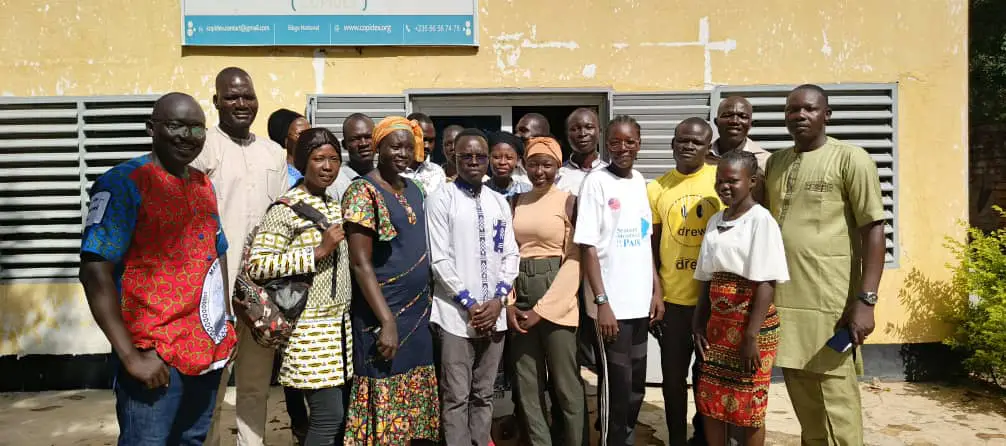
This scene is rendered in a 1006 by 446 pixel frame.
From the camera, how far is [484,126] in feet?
18.0

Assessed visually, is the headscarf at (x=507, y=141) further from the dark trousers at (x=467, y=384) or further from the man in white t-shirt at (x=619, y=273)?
the dark trousers at (x=467, y=384)

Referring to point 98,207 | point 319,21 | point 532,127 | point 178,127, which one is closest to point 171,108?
point 178,127

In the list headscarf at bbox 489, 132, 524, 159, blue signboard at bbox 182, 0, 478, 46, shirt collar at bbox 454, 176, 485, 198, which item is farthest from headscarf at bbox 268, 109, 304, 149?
shirt collar at bbox 454, 176, 485, 198

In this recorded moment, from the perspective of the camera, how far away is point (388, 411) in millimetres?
2883

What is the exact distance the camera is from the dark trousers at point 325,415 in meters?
2.80

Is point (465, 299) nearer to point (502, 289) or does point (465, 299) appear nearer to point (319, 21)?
point (502, 289)

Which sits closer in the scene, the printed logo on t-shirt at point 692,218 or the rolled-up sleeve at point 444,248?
the rolled-up sleeve at point 444,248

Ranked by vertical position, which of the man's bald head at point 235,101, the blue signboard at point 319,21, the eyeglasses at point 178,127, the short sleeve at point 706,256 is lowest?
the short sleeve at point 706,256

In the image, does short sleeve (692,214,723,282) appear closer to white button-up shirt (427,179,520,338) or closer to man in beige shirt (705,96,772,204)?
man in beige shirt (705,96,772,204)

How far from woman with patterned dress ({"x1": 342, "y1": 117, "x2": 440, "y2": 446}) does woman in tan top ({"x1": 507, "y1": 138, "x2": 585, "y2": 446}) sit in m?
0.48

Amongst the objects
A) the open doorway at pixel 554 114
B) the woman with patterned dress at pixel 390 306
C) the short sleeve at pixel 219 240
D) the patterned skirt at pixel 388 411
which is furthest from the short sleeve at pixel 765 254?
the open doorway at pixel 554 114

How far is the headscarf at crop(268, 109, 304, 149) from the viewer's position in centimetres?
462

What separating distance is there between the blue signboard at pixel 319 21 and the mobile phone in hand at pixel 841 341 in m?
3.54

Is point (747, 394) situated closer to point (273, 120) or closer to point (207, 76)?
point (273, 120)
